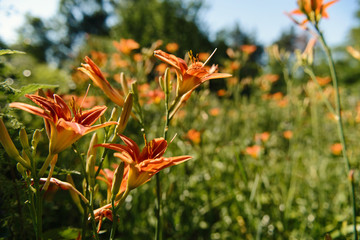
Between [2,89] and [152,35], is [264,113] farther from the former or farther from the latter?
[152,35]

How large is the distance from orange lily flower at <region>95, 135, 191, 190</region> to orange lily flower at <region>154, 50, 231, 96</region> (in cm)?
19

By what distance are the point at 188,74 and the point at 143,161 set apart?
28 centimetres

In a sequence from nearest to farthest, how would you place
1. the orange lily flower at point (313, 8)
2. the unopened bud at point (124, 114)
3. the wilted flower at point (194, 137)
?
the unopened bud at point (124, 114) → the orange lily flower at point (313, 8) → the wilted flower at point (194, 137)

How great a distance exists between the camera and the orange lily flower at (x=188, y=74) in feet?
2.30

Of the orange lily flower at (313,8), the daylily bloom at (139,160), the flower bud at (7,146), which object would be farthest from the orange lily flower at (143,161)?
the orange lily flower at (313,8)

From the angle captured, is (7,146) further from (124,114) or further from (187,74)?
(187,74)

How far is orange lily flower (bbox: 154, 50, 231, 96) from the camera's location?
A: 2.30 ft

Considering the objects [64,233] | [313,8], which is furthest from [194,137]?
[64,233]

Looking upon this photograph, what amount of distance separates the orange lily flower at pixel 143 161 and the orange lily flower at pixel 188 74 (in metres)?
0.19

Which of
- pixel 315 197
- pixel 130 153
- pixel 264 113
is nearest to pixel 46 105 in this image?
pixel 130 153

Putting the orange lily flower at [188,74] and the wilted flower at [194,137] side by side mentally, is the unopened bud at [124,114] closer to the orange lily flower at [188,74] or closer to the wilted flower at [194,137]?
the orange lily flower at [188,74]

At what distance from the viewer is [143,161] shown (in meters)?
0.59

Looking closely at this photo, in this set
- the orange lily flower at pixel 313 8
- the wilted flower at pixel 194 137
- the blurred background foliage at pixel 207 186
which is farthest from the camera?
the wilted flower at pixel 194 137

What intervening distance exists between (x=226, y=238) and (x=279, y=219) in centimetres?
39
